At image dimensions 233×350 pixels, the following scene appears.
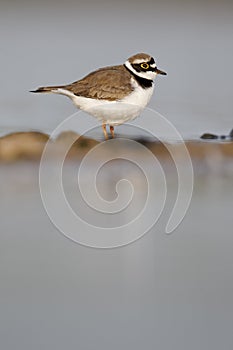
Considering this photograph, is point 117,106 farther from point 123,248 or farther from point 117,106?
point 123,248

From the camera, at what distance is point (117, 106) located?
1894 mm

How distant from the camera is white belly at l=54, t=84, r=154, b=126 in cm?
189

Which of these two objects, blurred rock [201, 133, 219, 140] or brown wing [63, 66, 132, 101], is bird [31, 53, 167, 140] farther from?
blurred rock [201, 133, 219, 140]

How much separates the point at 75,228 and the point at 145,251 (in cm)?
18

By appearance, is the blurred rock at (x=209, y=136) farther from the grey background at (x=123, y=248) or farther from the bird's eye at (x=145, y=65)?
the bird's eye at (x=145, y=65)

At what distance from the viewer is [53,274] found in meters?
1.90

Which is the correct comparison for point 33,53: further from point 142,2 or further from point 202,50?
point 202,50

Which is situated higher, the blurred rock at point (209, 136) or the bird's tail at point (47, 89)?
the bird's tail at point (47, 89)

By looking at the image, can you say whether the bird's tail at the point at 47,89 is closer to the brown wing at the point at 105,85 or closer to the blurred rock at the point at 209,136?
the brown wing at the point at 105,85

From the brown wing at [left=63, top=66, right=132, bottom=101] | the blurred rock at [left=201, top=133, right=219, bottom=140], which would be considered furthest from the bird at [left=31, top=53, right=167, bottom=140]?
the blurred rock at [left=201, top=133, right=219, bottom=140]

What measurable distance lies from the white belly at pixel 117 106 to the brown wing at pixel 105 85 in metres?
0.01

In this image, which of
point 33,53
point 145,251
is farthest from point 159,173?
point 33,53

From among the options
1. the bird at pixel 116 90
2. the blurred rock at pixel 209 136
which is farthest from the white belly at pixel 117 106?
the blurred rock at pixel 209 136

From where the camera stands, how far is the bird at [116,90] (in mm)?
1891
